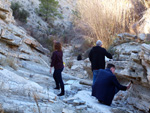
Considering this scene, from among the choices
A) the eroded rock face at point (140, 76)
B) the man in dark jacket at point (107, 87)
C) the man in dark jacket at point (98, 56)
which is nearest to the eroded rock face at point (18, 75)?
the man in dark jacket at point (107, 87)

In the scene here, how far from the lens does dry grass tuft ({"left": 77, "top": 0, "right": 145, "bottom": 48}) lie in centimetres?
1014

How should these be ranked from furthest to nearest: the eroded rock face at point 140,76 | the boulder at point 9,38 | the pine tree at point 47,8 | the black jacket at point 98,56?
the pine tree at point 47,8
the boulder at point 9,38
the black jacket at point 98,56
the eroded rock face at point 140,76

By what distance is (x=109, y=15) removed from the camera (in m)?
10.5

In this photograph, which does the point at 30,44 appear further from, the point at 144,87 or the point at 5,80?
the point at 144,87

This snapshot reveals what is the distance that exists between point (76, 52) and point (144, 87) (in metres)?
10.5

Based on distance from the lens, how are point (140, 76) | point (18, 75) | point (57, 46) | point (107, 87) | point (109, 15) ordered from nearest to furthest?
point (140, 76) → point (107, 87) → point (18, 75) → point (57, 46) → point (109, 15)

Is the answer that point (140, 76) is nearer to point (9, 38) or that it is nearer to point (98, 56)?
point (98, 56)

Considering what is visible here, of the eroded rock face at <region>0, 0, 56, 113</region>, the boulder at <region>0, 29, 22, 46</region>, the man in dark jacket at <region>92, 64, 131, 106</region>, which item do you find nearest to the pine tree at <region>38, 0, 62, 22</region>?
the eroded rock face at <region>0, 0, 56, 113</region>

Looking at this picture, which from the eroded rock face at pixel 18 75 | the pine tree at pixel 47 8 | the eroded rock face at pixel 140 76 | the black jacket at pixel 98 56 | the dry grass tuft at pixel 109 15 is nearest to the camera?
the eroded rock face at pixel 18 75

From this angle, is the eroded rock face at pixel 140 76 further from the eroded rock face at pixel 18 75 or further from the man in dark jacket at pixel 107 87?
the eroded rock face at pixel 18 75

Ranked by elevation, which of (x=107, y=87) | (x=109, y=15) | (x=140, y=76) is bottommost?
(x=107, y=87)

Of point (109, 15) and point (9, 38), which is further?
point (109, 15)

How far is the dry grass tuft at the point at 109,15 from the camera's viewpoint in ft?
33.3

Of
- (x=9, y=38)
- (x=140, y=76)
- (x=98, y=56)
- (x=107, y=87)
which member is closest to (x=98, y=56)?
(x=98, y=56)
